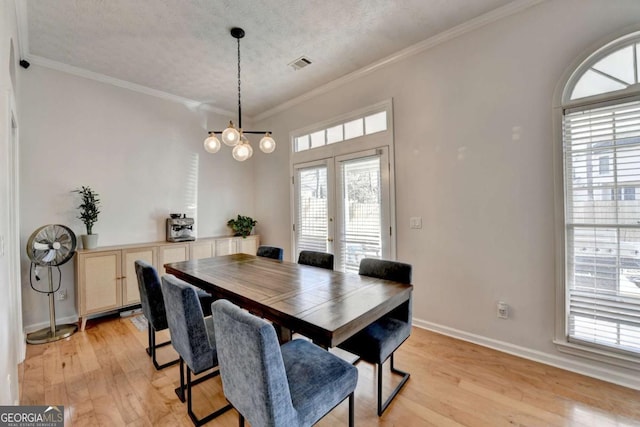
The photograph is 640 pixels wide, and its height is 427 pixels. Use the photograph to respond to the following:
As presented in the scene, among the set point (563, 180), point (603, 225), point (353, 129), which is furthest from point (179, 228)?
point (603, 225)

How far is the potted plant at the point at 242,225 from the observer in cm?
471

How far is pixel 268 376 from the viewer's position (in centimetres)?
111

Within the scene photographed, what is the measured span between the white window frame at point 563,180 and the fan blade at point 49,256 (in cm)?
468

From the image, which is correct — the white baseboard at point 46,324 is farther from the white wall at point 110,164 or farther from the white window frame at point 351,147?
the white window frame at point 351,147

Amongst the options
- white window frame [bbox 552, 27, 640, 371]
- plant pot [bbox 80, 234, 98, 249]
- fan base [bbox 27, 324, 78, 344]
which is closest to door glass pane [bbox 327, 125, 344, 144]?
white window frame [bbox 552, 27, 640, 371]

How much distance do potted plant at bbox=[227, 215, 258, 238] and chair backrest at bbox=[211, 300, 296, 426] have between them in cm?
353

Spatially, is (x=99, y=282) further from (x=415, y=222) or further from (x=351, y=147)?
(x=415, y=222)

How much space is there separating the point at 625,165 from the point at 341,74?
289cm

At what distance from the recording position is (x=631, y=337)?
201 cm

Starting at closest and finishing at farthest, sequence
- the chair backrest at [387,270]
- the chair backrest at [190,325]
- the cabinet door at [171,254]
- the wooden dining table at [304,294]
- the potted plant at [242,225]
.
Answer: the wooden dining table at [304,294] < the chair backrest at [190,325] < the chair backrest at [387,270] < the cabinet door at [171,254] < the potted plant at [242,225]

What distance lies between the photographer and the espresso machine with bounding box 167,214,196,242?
3930 millimetres

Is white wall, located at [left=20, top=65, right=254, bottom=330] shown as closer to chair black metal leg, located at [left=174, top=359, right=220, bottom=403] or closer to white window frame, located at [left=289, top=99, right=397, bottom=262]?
white window frame, located at [left=289, top=99, right=397, bottom=262]

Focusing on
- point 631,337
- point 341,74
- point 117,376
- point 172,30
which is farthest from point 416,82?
point 117,376

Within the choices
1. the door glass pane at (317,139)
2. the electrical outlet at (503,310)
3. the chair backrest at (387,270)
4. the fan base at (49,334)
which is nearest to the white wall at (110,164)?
the fan base at (49,334)
